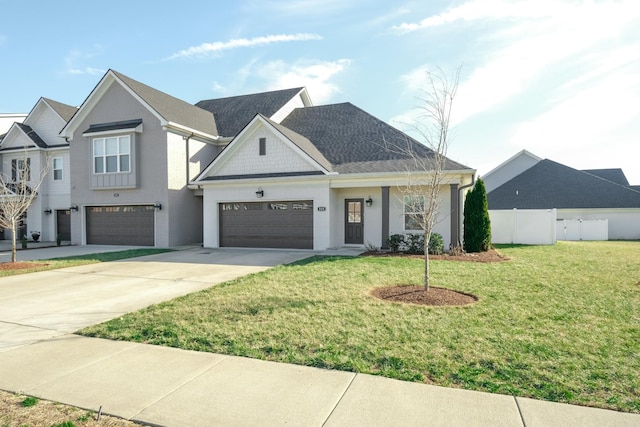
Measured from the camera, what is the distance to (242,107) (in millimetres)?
22281

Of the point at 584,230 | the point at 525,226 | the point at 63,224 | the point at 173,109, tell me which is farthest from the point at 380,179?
the point at 63,224

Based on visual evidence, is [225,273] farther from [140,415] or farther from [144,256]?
[140,415]

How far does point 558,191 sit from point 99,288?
30362 mm

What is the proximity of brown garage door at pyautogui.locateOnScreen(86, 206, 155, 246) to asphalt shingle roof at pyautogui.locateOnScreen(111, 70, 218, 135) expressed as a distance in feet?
15.3

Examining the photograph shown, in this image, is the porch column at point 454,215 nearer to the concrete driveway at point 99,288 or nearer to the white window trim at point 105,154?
the concrete driveway at point 99,288

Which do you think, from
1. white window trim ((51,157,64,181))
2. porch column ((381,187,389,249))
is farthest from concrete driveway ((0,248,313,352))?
white window trim ((51,157,64,181))

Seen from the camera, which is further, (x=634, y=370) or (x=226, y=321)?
(x=226, y=321)

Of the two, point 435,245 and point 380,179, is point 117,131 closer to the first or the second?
point 380,179

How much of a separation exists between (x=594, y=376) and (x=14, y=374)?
609 cm

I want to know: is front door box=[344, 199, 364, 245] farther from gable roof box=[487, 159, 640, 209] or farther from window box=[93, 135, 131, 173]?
gable roof box=[487, 159, 640, 209]

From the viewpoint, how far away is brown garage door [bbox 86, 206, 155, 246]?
1814 centimetres

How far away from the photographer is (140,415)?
314 cm

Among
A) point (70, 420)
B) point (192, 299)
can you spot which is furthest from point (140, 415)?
point (192, 299)

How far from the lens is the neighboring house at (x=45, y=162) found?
21.8 metres
